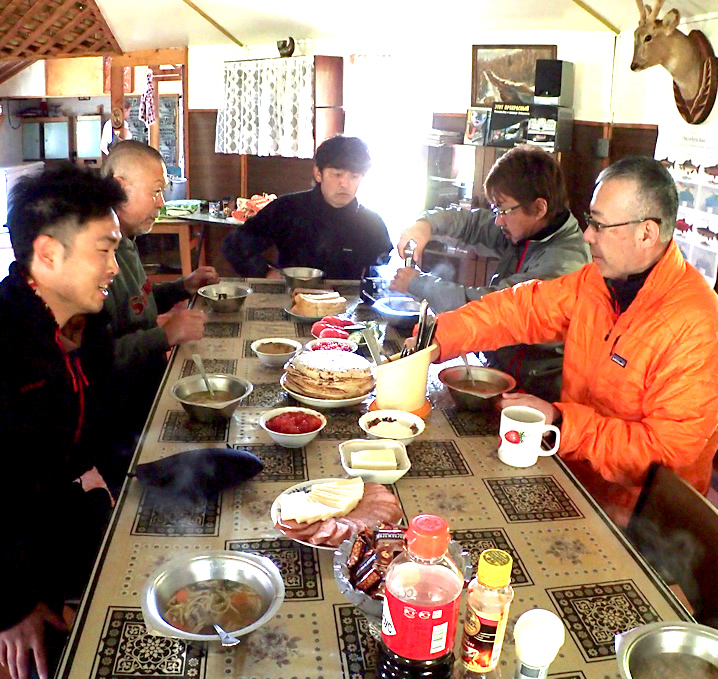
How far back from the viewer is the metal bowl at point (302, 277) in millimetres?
3262

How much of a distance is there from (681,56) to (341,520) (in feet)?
11.5

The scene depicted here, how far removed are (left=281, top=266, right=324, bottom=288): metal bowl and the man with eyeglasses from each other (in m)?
0.73

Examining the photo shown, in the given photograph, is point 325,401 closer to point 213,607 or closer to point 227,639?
point 213,607

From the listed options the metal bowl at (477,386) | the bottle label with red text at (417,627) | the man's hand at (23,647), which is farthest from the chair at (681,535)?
the man's hand at (23,647)

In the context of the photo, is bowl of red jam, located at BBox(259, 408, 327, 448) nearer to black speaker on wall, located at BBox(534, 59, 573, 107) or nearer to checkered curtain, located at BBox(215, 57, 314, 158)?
black speaker on wall, located at BBox(534, 59, 573, 107)

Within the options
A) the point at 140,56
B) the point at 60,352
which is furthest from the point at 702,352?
the point at 140,56

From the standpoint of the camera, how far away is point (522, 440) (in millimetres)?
1673

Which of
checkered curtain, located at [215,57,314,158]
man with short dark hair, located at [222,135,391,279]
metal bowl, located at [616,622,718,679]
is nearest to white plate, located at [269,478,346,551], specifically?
metal bowl, located at [616,622,718,679]

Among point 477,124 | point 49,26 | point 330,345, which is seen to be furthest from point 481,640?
point 49,26

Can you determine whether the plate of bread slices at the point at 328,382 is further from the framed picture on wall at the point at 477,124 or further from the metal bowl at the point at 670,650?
the framed picture on wall at the point at 477,124

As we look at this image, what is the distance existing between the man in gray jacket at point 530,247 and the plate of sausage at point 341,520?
1386 millimetres

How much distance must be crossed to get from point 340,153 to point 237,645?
2729 mm

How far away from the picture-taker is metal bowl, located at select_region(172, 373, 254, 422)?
5.94 feet

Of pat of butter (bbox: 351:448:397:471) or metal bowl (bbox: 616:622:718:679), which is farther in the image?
pat of butter (bbox: 351:448:397:471)
